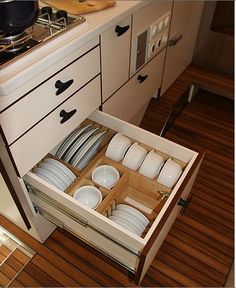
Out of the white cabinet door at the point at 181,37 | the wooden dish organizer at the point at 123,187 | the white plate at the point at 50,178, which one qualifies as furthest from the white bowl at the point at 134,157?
the white cabinet door at the point at 181,37

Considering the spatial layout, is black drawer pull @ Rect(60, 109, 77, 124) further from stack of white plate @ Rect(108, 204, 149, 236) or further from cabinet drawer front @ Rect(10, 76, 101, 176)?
stack of white plate @ Rect(108, 204, 149, 236)

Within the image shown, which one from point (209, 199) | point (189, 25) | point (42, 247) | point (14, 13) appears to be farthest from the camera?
point (189, 25)

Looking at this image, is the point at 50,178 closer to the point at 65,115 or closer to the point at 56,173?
the point at 56,173

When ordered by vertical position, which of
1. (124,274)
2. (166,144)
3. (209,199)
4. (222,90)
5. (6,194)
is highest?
(222,90)

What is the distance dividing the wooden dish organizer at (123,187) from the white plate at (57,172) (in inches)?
0.8

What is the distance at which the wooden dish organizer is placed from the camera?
38.5 inches

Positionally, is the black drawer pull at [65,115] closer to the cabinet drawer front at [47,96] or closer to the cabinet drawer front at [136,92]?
the cabinet drawer front at [47,96]

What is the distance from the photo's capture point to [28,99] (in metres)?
0.76

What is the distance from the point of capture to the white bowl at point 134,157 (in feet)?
3.38

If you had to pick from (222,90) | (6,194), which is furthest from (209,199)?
(6,194)

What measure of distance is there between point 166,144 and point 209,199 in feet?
1.88

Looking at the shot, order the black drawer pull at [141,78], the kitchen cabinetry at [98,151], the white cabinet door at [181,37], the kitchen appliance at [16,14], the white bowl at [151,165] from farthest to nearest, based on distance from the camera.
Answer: the white cabinet door at [181,37]
the black drawer pull at [141,78]
the white bowl at [151,165]
the kitchen cabinetry at [98,151]
the kitchen appliance at [16,14]

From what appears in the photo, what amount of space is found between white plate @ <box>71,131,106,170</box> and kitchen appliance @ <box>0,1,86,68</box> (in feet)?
Result: 1.28

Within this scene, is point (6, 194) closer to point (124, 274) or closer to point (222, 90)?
point (124, 274)
